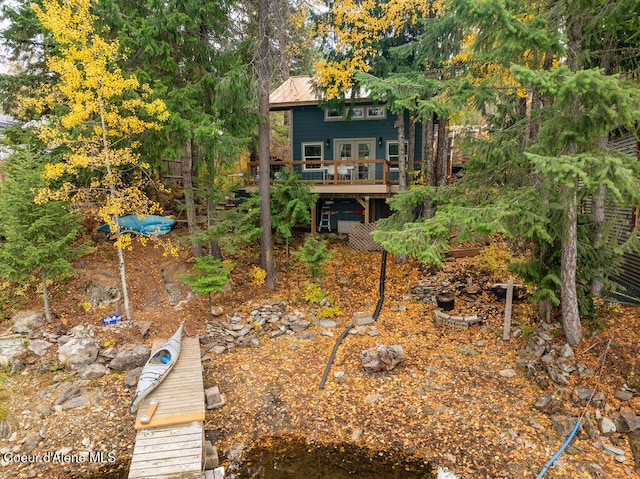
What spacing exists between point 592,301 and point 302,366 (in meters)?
7.01

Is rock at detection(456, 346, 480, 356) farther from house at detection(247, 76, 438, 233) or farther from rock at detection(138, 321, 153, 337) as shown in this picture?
rock at detection(138, 321, 153, 337)

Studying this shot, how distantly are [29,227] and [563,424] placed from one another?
12897 millimetres

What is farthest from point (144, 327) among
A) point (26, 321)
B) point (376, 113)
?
point (376, 113)

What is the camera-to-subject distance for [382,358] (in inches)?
339

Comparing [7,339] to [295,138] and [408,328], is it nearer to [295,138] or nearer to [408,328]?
[408,328]

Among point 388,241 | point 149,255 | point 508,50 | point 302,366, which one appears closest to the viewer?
point 508,50

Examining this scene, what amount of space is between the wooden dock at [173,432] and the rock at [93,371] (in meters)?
2.02

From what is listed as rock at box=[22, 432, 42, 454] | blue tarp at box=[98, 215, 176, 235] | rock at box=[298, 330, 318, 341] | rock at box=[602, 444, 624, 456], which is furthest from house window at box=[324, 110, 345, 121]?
rock at box=[22, 432, 42, 454]

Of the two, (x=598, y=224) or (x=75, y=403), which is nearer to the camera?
(x=75, y=403)

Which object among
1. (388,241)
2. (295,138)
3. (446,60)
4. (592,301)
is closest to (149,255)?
(295,138)

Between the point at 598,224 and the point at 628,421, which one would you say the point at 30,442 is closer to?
the point at 628,421

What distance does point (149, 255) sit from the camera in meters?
13.1

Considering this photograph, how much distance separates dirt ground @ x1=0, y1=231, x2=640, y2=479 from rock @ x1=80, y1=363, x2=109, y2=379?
0.81 feet

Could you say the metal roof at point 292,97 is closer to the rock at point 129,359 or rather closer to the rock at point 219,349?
the rock at point 219,349
